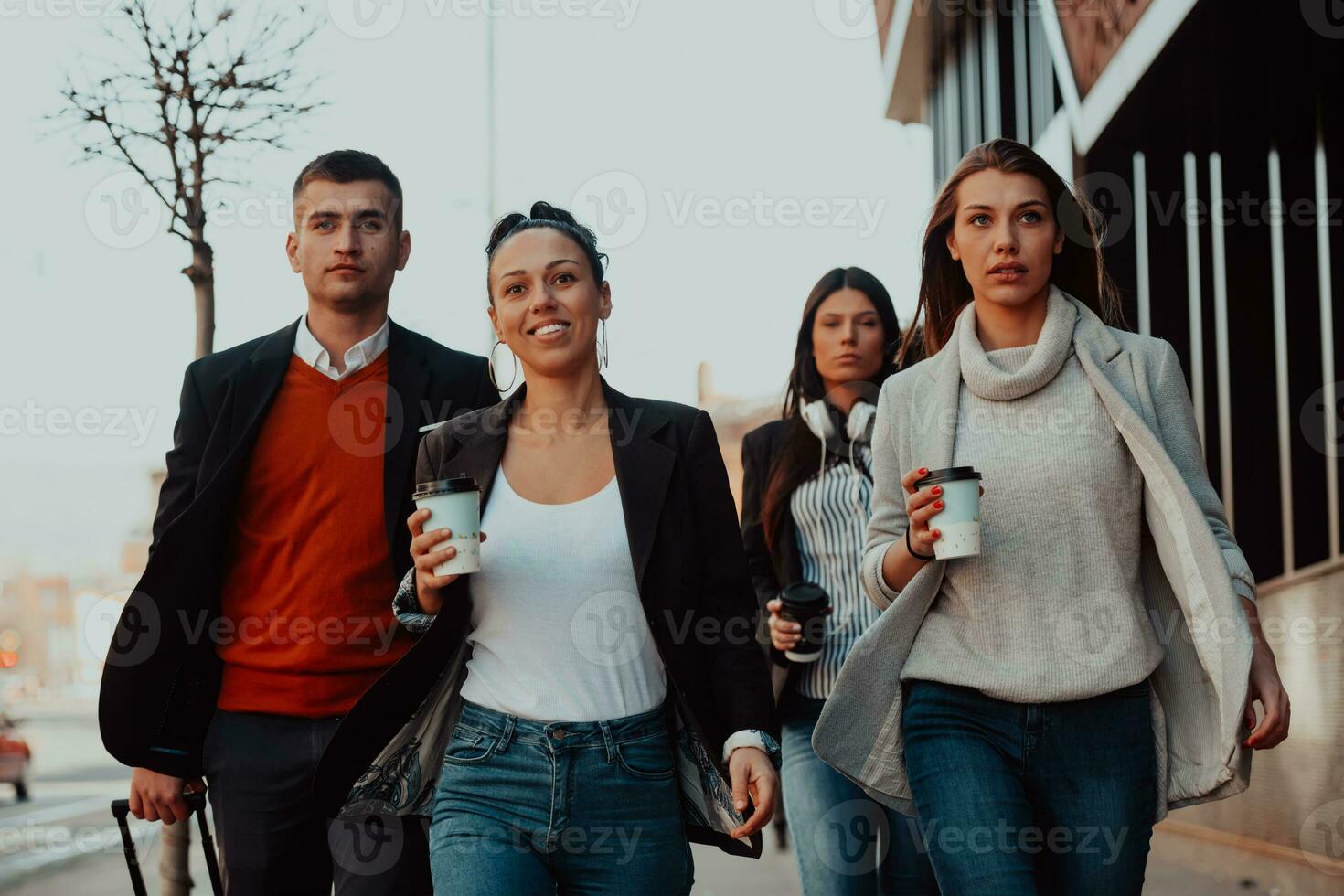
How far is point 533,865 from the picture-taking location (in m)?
2.78

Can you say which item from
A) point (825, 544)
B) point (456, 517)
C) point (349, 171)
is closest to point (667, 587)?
point (456, 517)

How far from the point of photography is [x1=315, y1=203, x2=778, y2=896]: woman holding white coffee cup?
2.81 meters

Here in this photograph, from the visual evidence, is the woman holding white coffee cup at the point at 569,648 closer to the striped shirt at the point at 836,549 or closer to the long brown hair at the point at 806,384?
the striped shirt at the point at 836,549

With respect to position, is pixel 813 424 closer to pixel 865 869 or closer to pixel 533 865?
pixel 865 869

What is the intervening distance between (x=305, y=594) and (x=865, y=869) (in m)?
1.94

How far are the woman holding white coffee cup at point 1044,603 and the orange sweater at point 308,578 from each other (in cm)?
120

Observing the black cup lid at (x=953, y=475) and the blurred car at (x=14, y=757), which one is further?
the blurred car at (x=14, y=757)

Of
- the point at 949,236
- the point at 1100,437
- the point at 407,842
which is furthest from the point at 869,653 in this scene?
the point at 407,842

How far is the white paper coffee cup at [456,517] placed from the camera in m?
2.73

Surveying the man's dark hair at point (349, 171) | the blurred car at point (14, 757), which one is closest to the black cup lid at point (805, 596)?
the man's dark hair at point (349, 171)

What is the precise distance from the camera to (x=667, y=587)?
2.98 meters

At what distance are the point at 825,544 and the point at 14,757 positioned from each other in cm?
1589

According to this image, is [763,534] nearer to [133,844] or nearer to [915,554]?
[915,554]

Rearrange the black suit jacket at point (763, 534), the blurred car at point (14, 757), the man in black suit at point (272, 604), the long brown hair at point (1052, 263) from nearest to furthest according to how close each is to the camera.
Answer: the long brown hair at point (1052, 263) → the man in black suit at point (272, 604) → the black suit jacket at point (763, 534) → the blurred car at point (14, 757)
